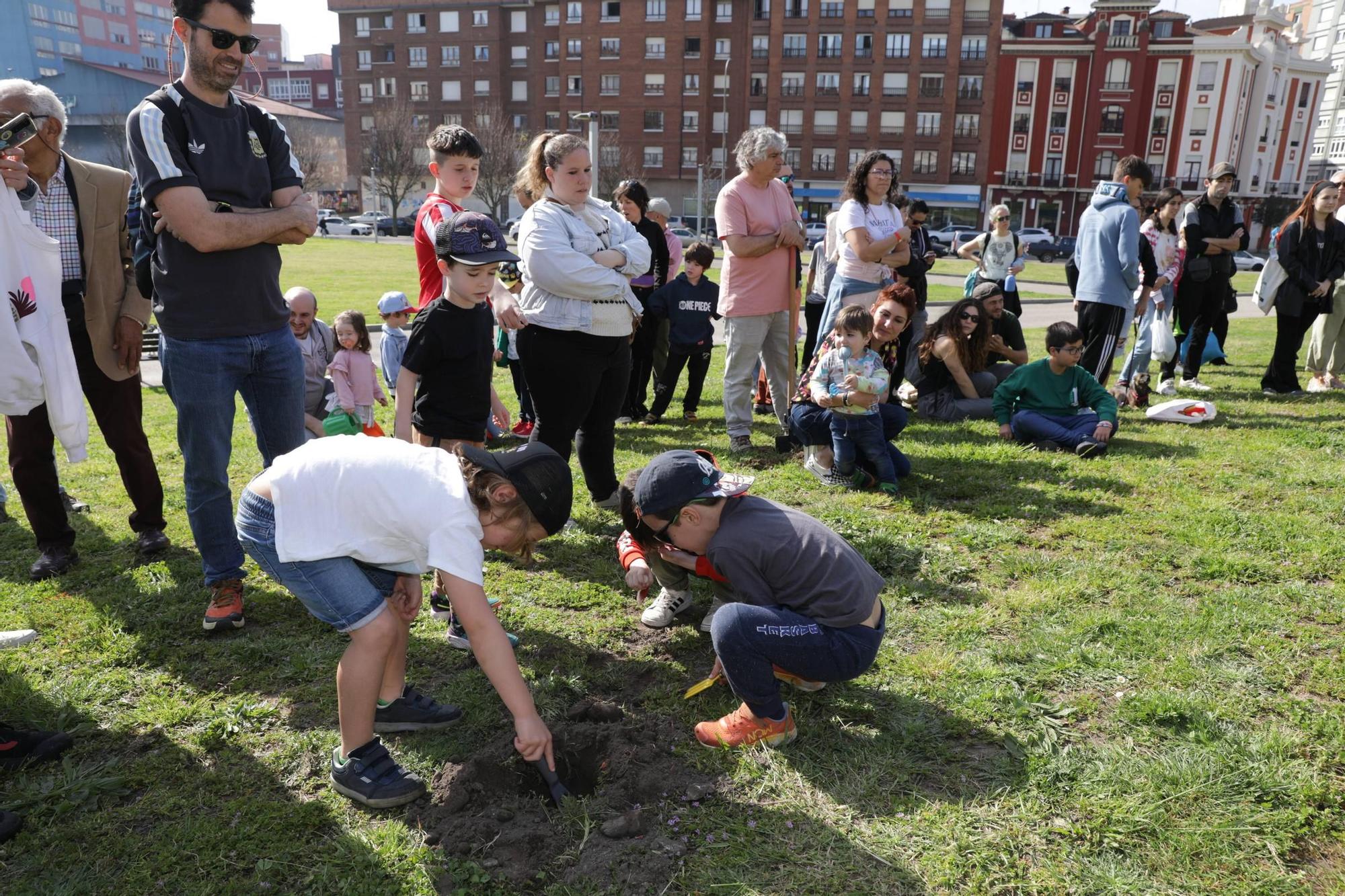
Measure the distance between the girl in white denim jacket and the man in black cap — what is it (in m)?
6.37

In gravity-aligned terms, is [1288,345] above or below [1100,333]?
below

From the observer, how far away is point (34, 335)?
3.64 metres

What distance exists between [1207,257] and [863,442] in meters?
5.17

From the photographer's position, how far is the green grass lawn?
7.89ft

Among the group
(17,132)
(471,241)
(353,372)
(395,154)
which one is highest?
(395,154)

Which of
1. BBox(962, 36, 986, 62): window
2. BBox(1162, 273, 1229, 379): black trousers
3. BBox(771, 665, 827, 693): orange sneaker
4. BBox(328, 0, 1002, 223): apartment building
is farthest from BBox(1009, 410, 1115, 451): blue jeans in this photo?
BBox(962, 36, 986, 62): window

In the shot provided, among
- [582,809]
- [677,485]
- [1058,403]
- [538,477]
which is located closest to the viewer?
[538,477]

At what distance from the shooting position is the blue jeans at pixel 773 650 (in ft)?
9.29

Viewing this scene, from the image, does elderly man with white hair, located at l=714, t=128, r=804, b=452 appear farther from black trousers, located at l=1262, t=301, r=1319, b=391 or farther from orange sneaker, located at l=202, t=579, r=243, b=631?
black trousers, located at l=1262, t=301, r=1319, b=391

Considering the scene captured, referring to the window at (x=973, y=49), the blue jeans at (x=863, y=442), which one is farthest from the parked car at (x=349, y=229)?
the blue jeans at (x=863, y=442)

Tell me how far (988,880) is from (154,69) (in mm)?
101175

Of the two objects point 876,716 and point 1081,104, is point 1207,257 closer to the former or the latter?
point 876,716

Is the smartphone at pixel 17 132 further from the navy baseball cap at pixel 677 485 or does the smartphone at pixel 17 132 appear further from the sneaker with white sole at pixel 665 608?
the sneaker with white sole at pixel 665 608

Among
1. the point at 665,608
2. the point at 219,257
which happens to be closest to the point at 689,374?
the point at 665,608
